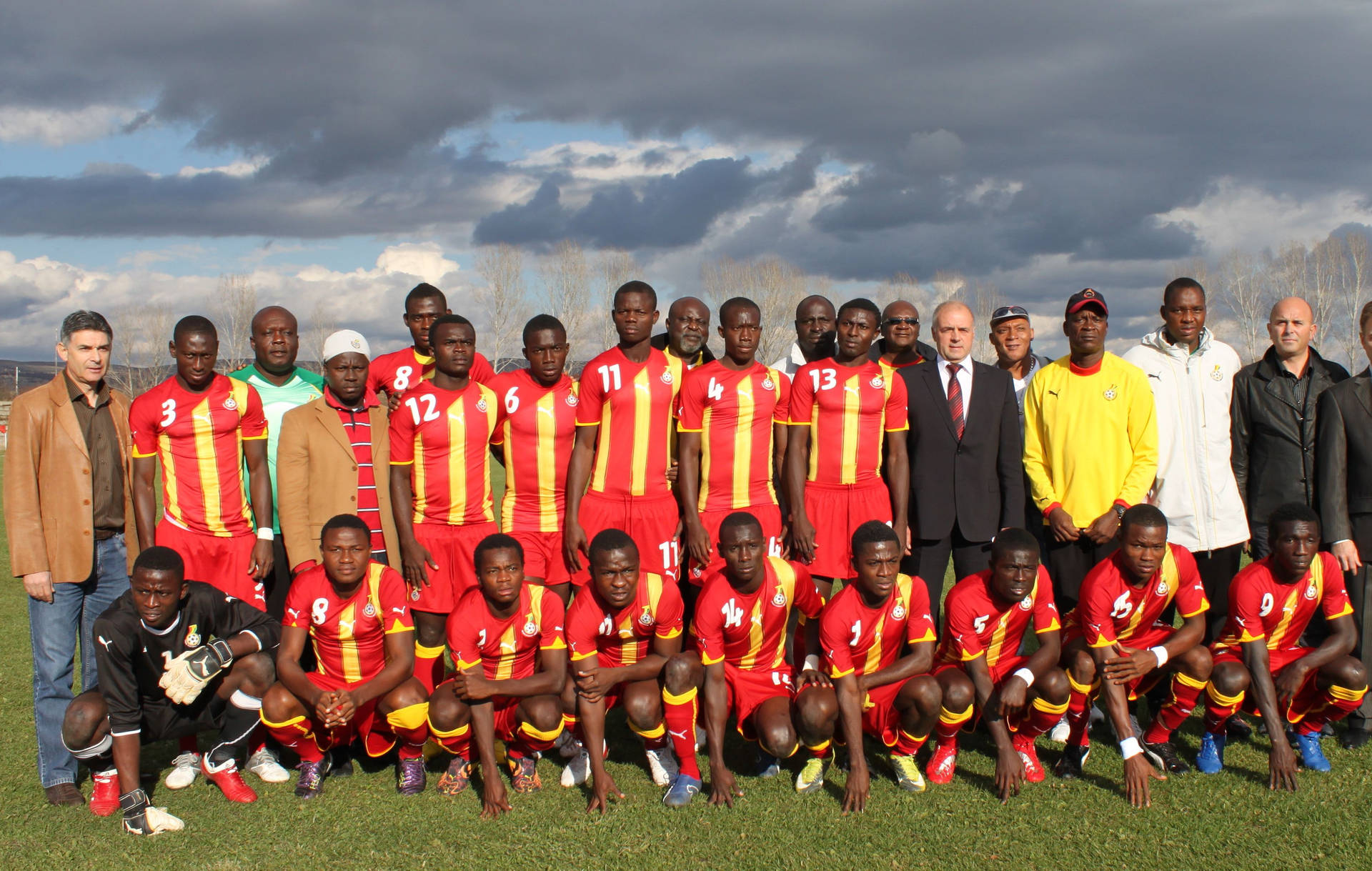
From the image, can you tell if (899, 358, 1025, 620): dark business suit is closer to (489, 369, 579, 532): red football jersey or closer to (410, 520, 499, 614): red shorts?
(489, 369, 579, 532): red football jersey

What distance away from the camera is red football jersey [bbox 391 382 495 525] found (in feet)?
16.3

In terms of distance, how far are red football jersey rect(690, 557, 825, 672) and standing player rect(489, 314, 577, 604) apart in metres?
0.90

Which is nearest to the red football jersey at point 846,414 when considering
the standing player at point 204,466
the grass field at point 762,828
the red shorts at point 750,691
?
the red shorts at point 750,691

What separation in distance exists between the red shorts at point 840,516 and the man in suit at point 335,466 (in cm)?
227

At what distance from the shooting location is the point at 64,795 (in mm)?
4477

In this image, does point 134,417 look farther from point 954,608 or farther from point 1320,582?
point 1320,582

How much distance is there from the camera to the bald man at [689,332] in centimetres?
553

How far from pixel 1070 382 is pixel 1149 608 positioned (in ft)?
4.08

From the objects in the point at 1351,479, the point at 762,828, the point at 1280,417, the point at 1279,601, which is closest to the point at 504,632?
the point at 762,828

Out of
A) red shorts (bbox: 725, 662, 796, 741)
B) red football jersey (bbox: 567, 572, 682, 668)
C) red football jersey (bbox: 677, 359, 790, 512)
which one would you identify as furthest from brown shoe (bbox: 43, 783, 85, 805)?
red football jersey (bbox: 677, 359, 790, 512)

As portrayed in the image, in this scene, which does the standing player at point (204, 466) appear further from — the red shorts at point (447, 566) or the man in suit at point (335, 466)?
the red shorts at point (447, 566)

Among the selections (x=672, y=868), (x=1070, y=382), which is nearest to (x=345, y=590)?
(x=672, y=868)

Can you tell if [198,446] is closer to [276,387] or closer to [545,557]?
[276,387]

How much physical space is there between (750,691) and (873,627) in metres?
0.68
